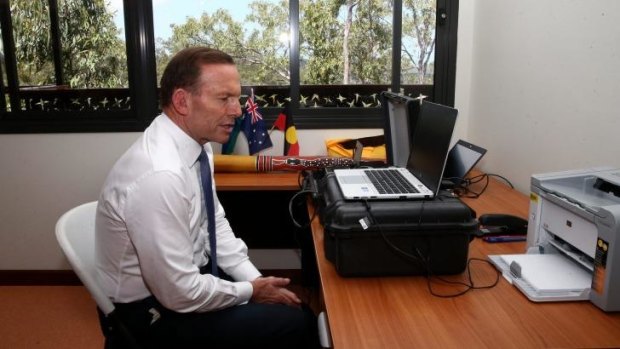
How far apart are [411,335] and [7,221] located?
290cm

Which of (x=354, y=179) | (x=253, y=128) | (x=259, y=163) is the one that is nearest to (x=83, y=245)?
(x=354, y=179)

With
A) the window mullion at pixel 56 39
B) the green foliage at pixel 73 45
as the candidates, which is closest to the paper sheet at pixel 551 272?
the green foliage at pixel 73 45

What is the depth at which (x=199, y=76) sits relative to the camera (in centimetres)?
138

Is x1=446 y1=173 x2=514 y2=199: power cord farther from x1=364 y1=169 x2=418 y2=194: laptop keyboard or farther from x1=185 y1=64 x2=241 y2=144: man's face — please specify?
x1=185 y1=64 x2=241 y2=144: man's face

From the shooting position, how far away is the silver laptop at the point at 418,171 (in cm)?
135

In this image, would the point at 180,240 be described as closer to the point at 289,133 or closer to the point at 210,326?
the point at 210,326

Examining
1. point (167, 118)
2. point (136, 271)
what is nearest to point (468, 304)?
point (136, 271)

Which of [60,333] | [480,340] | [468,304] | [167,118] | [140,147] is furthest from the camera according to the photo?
[60,333]

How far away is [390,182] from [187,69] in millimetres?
714

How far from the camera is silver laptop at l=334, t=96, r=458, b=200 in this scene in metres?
1.35

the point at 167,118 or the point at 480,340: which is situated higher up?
the point at 167,118

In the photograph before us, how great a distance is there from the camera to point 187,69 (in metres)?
1.38

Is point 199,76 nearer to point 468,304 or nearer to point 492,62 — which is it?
point 468,304

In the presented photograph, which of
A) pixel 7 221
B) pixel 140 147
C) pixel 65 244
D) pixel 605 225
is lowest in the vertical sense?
pixel 7 221
